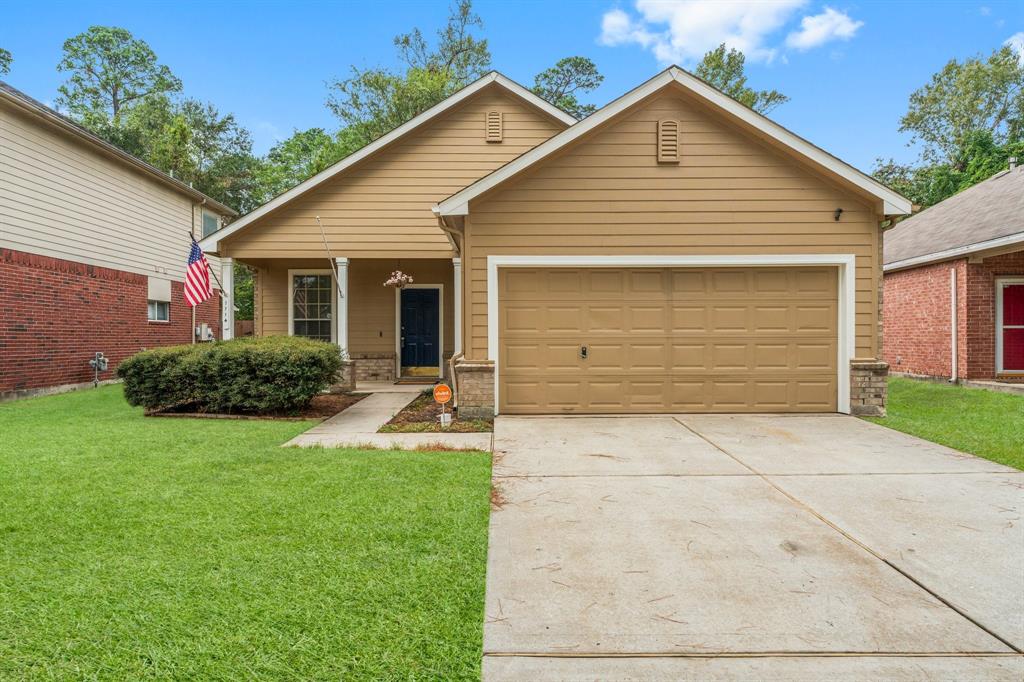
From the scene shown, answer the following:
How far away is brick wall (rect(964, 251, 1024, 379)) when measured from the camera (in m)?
11.2

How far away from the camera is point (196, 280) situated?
11.0 meters

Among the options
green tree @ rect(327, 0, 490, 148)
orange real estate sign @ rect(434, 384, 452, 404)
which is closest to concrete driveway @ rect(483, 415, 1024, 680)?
orange real estate sign @ rect(434, 384, 452, 404)

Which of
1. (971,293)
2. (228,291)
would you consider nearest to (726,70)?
(971,293)

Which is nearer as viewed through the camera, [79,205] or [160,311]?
[79,205]

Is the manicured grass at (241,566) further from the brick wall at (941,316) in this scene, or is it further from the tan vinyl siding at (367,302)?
the brick wall at (941,316)

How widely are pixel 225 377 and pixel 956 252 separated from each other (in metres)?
13.6

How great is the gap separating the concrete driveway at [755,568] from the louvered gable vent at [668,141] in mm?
4423

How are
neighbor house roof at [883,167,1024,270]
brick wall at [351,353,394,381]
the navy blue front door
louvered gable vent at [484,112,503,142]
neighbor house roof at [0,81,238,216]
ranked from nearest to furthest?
neighbor house roof at [0,81,238,216]
neighbor house roof at [883,167,1024,270]
louvered gable vent at [484,112,503,142]
brick wall at [351,353,394,381]
the navy blue front door

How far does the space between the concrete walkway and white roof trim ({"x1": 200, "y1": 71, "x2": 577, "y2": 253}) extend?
4.82 metres

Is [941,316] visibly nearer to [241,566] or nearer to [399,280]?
[399,280]

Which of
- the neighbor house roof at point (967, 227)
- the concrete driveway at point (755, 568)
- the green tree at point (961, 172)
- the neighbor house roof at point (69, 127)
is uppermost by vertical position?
the green tree at point (961, 172)

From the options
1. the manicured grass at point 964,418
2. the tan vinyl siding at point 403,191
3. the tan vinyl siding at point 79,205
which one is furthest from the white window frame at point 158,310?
the manicured grass at point 964,418

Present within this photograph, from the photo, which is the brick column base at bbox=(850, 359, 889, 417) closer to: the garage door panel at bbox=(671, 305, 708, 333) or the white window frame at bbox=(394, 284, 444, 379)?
the garage door panel at bbox=(671, 305, 708, 333)

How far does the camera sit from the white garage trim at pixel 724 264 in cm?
788
